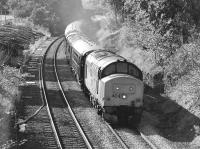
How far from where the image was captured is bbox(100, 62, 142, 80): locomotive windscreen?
1775 cm

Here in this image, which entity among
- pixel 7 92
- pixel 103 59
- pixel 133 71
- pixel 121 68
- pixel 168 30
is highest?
pixel 168 30

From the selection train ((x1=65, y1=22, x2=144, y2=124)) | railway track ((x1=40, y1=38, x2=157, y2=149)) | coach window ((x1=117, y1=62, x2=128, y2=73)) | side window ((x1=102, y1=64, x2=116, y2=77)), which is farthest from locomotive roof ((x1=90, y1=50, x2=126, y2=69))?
railway track ((x1=40, y1=38, x2=157, y2=149))

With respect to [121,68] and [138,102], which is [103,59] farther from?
[138,102]

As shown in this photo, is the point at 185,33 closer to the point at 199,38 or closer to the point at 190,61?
the point at 199,38

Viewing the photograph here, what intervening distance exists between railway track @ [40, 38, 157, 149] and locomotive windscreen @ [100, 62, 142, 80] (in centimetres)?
252

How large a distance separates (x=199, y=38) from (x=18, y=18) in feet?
189

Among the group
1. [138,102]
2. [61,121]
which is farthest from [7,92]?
[138,102]

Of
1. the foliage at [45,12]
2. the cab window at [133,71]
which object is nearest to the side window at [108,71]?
the cab window at [133,71]

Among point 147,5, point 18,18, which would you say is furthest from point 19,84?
point 18,18

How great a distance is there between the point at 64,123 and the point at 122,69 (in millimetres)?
3839

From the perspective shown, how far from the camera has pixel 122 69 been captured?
58.9 feet

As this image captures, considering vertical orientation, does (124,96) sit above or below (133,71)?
below

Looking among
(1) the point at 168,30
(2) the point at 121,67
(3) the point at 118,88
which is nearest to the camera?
(3) the point at 118,88

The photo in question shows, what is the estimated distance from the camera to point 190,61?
63.8 feet
